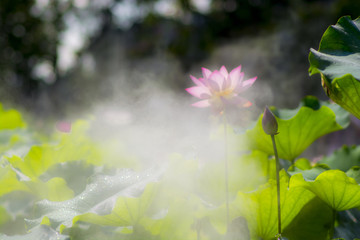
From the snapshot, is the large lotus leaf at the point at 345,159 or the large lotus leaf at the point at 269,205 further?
the large lotus leaf at the point at 345,159

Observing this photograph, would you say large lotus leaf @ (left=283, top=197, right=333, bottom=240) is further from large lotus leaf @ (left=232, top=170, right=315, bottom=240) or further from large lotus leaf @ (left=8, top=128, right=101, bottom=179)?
large lotus leaf @ (left=8, top=128, right=101, bottom=179)

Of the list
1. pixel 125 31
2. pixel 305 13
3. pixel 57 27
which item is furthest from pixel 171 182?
pixel 57 27

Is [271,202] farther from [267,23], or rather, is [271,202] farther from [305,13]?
[267,23]

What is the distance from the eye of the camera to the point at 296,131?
669mm

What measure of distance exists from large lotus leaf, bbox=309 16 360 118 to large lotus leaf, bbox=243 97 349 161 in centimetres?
12

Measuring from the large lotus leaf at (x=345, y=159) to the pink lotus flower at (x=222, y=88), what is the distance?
1.03 feet

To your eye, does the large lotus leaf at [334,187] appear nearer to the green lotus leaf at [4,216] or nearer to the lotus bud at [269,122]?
the lotus bud at [269,122]

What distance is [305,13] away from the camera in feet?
14.8

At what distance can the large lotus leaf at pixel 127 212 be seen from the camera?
1.48ft

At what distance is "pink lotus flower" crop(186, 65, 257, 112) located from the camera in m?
0.54

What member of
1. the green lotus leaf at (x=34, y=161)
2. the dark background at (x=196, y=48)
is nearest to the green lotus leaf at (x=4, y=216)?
the green lotus leaf at (x=34, y=161)

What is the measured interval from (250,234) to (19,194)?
22.6 inches

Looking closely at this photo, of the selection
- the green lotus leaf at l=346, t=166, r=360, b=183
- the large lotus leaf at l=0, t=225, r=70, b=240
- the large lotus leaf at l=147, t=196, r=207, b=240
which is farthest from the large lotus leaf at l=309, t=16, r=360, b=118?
the large lotus leaf at l=0, t=225, r=70, b=240

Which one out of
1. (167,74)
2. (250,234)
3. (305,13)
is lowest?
(250,234)
